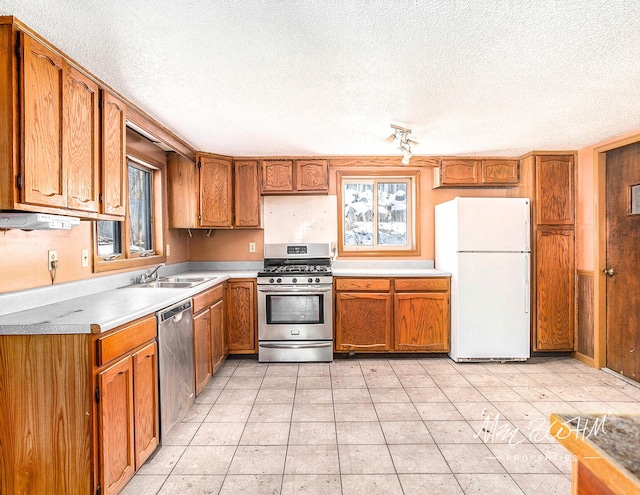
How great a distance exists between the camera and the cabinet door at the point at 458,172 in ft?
13.2

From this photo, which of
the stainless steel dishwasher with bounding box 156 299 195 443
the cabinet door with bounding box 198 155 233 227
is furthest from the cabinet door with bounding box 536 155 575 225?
the stainless steel dishwasher with bounding box 156 299 195 443

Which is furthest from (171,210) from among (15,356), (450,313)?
(450,313)

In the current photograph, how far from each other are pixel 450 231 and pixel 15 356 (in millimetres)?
3522

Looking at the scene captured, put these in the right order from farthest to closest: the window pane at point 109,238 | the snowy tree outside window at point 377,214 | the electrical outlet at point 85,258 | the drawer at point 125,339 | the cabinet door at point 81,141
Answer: the snowy tree outside window at point 377,214, the window pane at point 109,238, the electrical outlet at point 85,258, the cabinet door at point 81,141, the drawer at point 125,339

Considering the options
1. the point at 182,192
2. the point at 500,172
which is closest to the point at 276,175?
the point at 182,192

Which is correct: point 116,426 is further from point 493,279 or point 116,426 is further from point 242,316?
point 493,279

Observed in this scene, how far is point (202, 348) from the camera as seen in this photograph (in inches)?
115

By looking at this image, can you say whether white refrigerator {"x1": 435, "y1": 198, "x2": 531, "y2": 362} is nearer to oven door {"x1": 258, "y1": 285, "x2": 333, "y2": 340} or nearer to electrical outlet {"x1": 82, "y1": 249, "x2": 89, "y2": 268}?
oven door {"x1": 258, "y1": 285, "x2": 333, "y2": 340}

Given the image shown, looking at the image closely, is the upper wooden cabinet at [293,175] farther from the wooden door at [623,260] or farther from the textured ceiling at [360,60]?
the wooden door at [623,260]

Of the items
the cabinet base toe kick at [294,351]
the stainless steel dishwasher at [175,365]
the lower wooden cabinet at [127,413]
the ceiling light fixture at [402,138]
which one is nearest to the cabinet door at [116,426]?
the lower wooden cabinet at [127,413]

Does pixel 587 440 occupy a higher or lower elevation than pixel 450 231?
lower

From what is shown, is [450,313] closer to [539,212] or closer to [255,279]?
[539,212]

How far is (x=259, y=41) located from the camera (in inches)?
66.6

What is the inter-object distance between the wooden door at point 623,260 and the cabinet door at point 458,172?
119 centimetres
